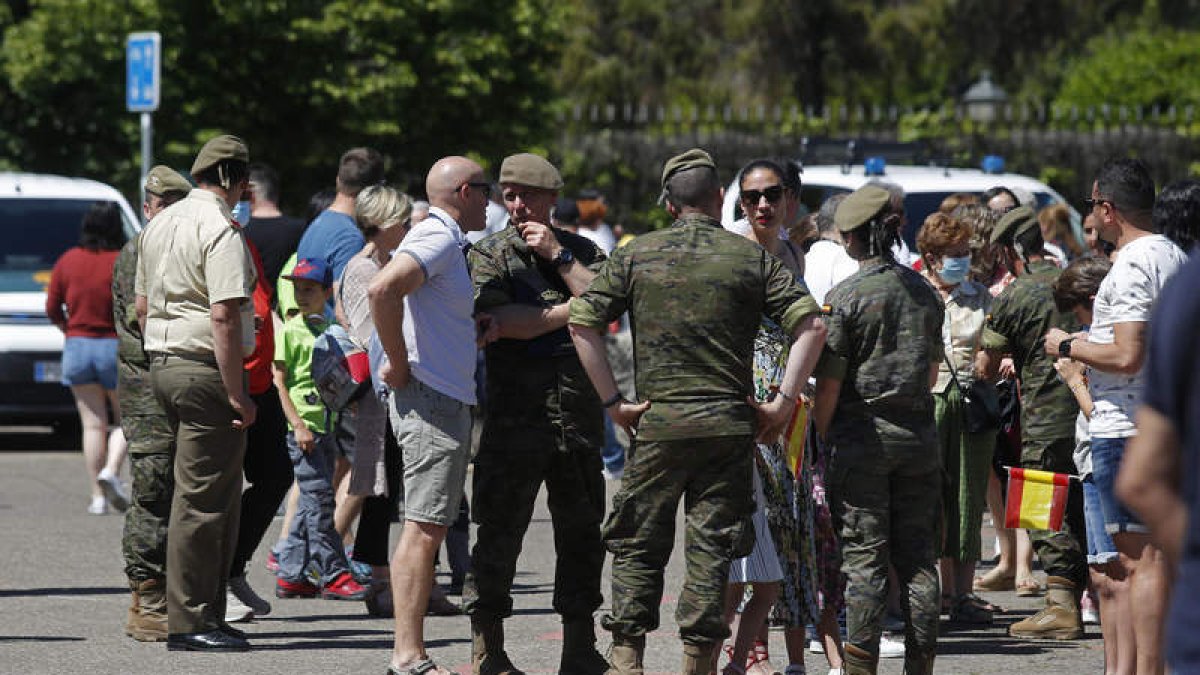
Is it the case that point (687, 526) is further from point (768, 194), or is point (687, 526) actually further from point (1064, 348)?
point (1064, 348)

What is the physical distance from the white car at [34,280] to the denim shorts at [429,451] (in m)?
8.42

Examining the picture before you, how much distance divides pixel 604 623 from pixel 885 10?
32.8 meters

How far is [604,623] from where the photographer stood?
654 cm

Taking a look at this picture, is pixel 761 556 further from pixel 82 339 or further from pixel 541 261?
pixel 82 339

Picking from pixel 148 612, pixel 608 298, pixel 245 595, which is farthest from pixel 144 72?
pixel 608 298

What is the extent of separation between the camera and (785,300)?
21.0ft

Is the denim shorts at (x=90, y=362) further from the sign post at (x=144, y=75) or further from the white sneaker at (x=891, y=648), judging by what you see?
the white sneaker at (x=891, y=648)

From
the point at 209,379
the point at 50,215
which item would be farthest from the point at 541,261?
the point at 50,215

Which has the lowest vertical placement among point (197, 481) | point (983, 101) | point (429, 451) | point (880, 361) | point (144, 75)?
point (197, 481)

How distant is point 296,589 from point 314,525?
14.1 inches

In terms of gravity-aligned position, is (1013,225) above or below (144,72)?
below

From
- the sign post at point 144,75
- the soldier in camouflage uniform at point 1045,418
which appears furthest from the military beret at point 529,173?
the sign post at point 144,75

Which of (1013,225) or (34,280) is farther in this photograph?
(34,280)

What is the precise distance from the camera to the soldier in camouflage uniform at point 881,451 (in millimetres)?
6828
